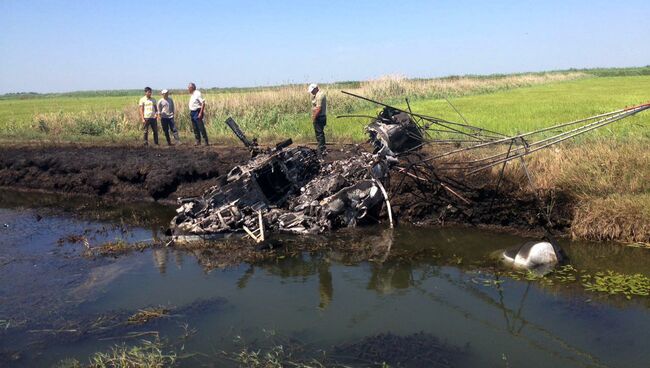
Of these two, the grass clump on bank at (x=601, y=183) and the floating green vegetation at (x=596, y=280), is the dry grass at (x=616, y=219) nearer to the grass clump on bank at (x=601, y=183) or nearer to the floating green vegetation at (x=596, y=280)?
the grass clump on bank at (x=601, y=183)

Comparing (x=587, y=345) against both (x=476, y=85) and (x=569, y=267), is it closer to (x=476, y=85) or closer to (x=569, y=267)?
(x=569, y=267)

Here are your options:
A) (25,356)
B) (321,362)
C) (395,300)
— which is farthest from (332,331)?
(25,356)

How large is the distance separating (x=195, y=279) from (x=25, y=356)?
2.43 m

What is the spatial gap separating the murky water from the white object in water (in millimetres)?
325

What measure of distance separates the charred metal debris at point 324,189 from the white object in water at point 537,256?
64.2 inches

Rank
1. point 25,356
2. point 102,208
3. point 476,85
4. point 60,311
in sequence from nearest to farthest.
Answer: point 25,356 → point 60,311 → point 102,208 → point 476,85

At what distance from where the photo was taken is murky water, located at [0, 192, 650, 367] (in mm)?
5414

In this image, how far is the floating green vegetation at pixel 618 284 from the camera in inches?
258

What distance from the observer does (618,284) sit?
6754mm

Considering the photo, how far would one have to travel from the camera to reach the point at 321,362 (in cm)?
516

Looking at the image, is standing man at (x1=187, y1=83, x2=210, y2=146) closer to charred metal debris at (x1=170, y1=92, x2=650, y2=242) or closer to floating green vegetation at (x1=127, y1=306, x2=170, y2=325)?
charred metal debris at (x1=170, y1=92, x2=650, y2=242)

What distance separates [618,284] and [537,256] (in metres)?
1.03

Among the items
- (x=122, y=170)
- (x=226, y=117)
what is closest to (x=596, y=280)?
(x=122, y=170)

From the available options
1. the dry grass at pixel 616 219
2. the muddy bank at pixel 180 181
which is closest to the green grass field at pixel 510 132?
the dry grass at pixel 616 219
